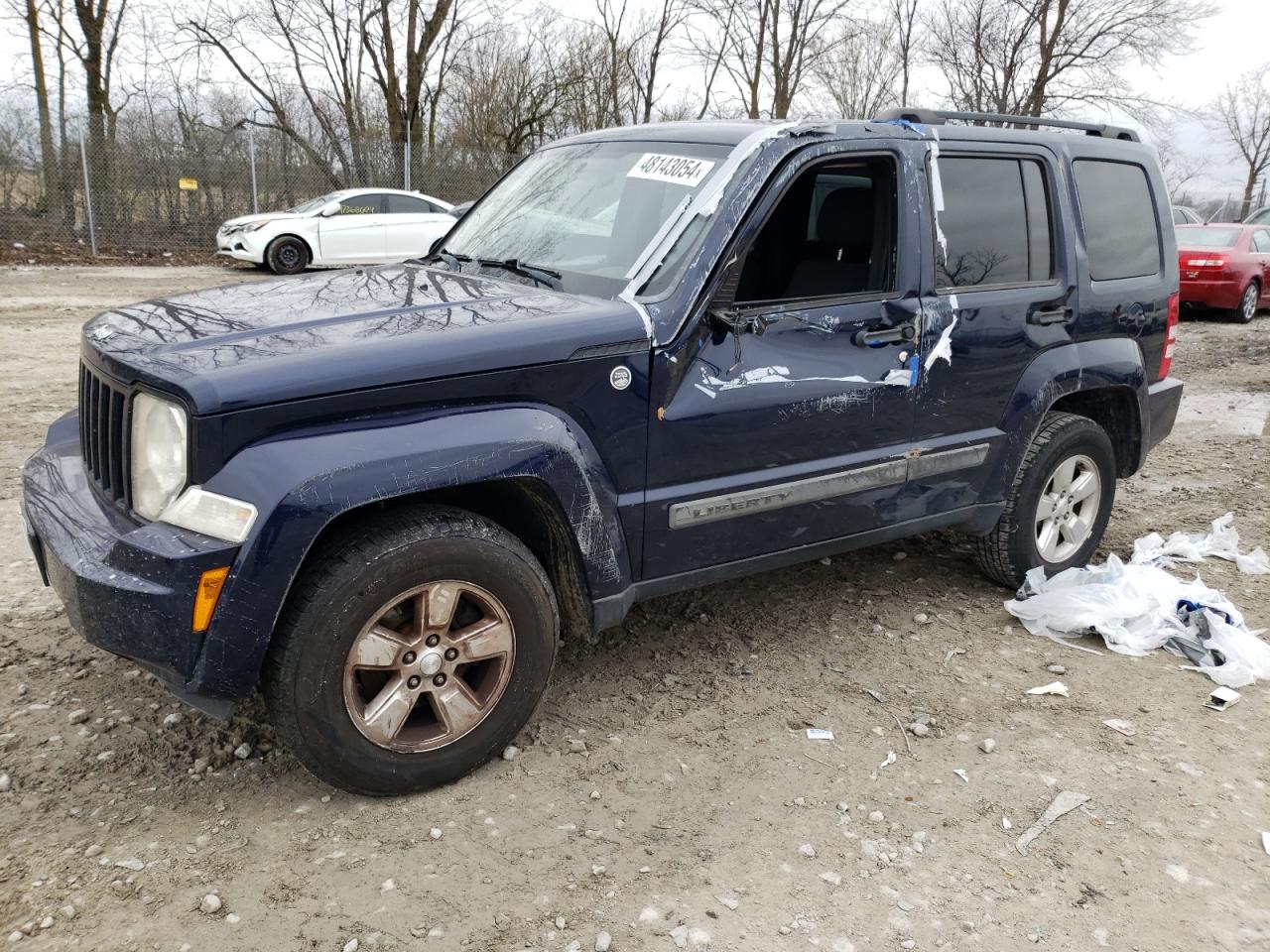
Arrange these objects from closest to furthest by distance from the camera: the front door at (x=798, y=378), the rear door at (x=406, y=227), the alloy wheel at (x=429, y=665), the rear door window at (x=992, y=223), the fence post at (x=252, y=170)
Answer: the alloy wheel at (x=429, y=665)
the front door at (x=798, y=378)
the rear door window at (x=992, y=223)
the rear door at (x=406, y=227)
the fence post at (x=252, y=170)

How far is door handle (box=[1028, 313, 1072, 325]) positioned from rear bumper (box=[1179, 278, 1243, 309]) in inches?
470

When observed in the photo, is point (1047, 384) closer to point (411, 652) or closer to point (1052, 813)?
point (1052, 813)

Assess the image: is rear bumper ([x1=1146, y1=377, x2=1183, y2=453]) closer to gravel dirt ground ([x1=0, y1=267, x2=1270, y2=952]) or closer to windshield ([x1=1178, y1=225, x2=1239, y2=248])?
A: gravel dirt ground ([x1=0, y1=267, x2=1270, y2=952])

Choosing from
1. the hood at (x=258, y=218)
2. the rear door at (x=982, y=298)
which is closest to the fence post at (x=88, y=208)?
the hood at (x=258, y=218)

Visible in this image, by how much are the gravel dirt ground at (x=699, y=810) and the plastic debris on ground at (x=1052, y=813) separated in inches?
1.2

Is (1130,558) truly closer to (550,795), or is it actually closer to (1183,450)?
(1183,450)

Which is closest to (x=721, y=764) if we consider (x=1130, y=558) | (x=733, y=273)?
(x=733, y=273)

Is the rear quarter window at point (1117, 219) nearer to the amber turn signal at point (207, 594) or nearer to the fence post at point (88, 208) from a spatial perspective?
the amber turn signal at point (207, 594)

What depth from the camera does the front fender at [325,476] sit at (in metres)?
2.49

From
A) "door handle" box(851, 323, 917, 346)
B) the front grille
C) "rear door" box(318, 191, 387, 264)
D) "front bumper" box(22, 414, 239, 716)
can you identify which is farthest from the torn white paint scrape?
"rear door" box(318, 191, 387, 264)

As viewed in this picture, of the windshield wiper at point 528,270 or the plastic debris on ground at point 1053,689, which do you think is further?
the plastic debris on ground at point 1053,689

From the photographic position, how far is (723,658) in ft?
12.8

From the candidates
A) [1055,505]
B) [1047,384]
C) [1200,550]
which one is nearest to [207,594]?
[1047,384]

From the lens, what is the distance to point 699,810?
2949 mm
